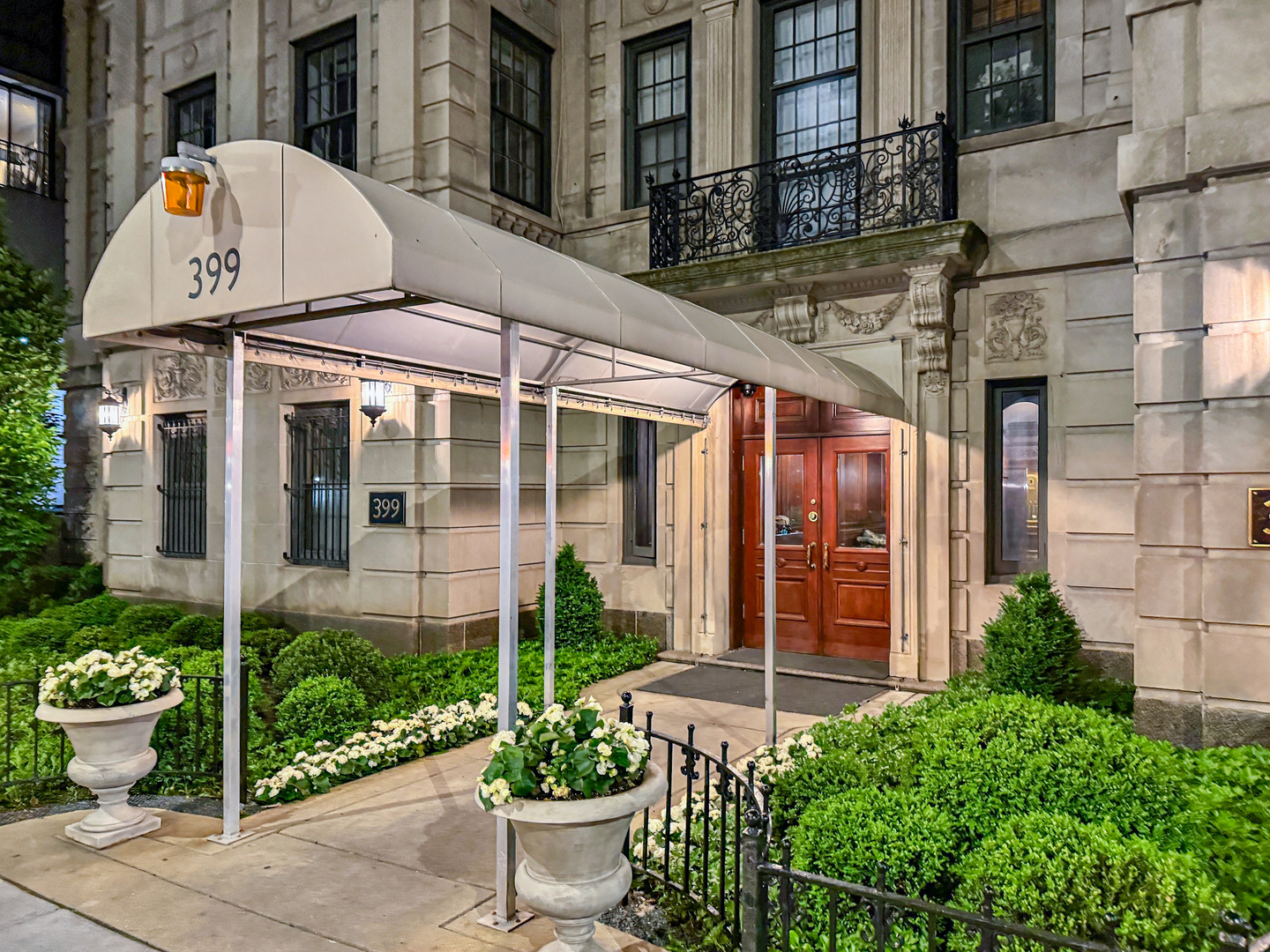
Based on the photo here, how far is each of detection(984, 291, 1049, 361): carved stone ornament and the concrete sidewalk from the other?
750 centimetres

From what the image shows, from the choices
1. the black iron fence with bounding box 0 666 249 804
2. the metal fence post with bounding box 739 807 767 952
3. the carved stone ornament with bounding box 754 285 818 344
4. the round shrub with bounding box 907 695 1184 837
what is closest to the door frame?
the carved stone ornament with bounding box 754 285 818 344

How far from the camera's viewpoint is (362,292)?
408cm

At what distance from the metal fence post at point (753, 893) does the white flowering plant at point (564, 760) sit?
744mm

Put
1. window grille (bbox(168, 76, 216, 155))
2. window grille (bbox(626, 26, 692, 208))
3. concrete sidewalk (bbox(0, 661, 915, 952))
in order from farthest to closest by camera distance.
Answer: window grille (bbox(168, 76, 216, 155)) → window grille (bbox(626, 26, 692, 208)) → concrete sidewalk (bbox(0, 661, 915, 952))

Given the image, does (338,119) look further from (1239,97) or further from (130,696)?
(1239,97)

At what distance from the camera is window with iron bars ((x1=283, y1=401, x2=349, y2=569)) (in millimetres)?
12328

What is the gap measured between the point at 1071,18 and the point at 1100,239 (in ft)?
8.42

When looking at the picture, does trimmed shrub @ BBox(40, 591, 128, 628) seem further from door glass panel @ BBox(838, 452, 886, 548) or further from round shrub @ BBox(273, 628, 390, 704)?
door glass panel @ BBox(838, 452, 886, 548)

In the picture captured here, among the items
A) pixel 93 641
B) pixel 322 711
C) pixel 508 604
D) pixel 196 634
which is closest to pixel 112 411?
pixel 93 641

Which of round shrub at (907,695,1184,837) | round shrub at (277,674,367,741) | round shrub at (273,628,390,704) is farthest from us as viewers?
round shrub at (273,628,390,704)

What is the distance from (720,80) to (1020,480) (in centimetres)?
669

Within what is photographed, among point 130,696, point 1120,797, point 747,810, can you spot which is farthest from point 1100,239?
point 130,696

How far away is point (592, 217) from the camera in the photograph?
13.3 meters

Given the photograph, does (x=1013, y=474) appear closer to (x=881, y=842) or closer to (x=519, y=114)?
(x=881, y=842)
